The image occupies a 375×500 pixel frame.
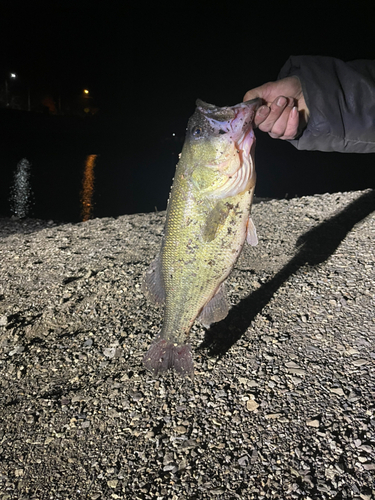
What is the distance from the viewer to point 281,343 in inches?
156

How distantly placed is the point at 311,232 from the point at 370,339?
11.0 feet

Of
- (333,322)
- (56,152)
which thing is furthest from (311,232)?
(56,152)

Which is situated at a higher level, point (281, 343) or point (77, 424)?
point (281, 343)

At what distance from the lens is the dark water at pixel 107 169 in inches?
663

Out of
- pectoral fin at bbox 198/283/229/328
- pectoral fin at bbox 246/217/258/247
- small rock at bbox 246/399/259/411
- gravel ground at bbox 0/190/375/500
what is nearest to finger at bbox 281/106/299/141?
pectoral fin at bbox 246/217/258/247

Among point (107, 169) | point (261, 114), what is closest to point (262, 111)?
point (261, 114)

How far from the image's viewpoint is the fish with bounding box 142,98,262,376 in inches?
101

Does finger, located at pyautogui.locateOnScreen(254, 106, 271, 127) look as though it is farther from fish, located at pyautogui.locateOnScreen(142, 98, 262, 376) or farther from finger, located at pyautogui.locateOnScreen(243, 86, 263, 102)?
finger, located at pyautogui.locateOnScreen(243, 86, 263, 102)

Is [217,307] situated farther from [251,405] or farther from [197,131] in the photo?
[197,131]

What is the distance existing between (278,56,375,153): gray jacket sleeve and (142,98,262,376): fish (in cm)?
111

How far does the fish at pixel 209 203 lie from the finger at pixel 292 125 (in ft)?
2.41

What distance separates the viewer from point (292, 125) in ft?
10.8

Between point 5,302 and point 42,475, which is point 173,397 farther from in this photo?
point 5,302

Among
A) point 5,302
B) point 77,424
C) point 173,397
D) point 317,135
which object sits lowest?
point 5,302
